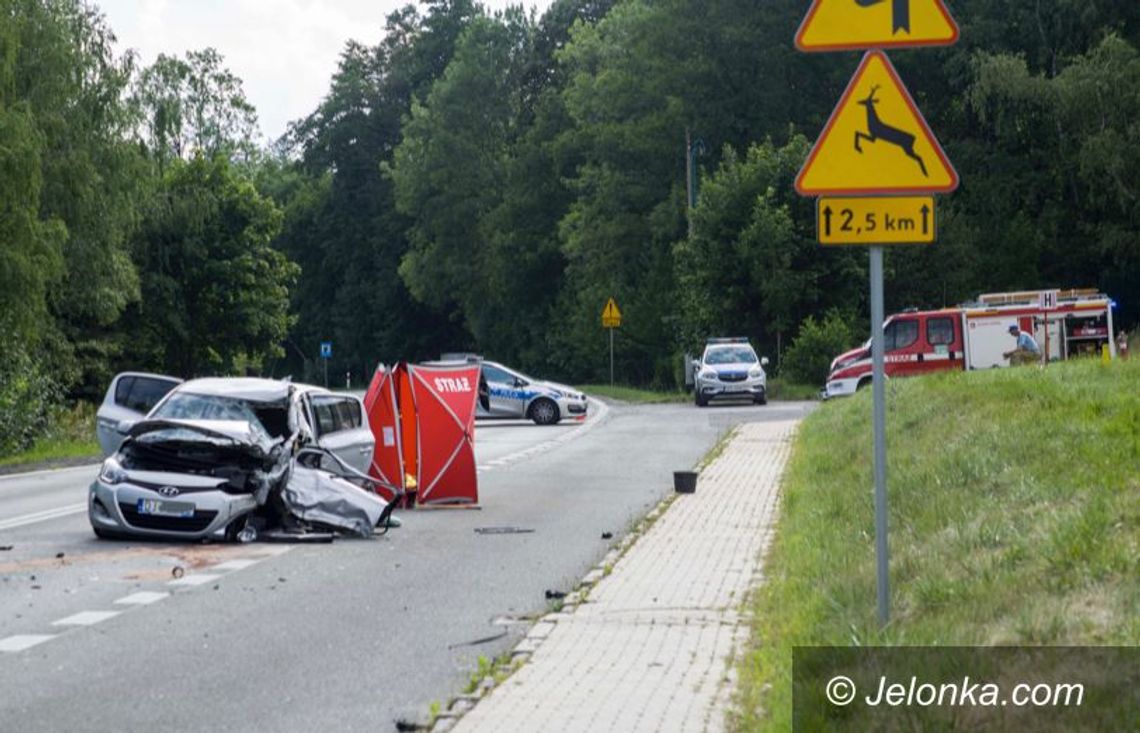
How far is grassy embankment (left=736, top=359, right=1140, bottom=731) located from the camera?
843 centimetres

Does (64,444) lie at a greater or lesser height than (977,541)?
lesser

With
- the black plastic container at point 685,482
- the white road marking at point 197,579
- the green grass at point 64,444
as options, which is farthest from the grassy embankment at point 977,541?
the green grass at point 64,444

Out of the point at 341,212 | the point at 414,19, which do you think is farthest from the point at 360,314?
the point at 414,19

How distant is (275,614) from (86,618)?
121 centimetres

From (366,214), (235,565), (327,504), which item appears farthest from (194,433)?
(366,214)

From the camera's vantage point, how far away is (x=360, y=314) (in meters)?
106

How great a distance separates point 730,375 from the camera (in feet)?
162

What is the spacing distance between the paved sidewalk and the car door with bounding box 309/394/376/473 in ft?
13.7

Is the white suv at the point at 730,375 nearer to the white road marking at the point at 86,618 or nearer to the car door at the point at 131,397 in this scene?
the car door at the point at 131,397

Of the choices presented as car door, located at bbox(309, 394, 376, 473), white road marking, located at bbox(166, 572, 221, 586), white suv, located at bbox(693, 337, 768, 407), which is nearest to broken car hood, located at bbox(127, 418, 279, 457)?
car door, located at bbox(309, 394, 376, 473)

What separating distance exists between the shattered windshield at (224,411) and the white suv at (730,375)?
3090 centimetres

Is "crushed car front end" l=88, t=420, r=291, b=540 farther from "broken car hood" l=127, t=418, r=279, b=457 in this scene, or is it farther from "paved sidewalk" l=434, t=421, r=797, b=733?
"paved sidewalk" l=434, t=421, r=797, b=733

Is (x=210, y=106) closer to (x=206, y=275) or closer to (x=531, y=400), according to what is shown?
(x=206, y=275)

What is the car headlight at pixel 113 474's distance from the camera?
54.7ft
